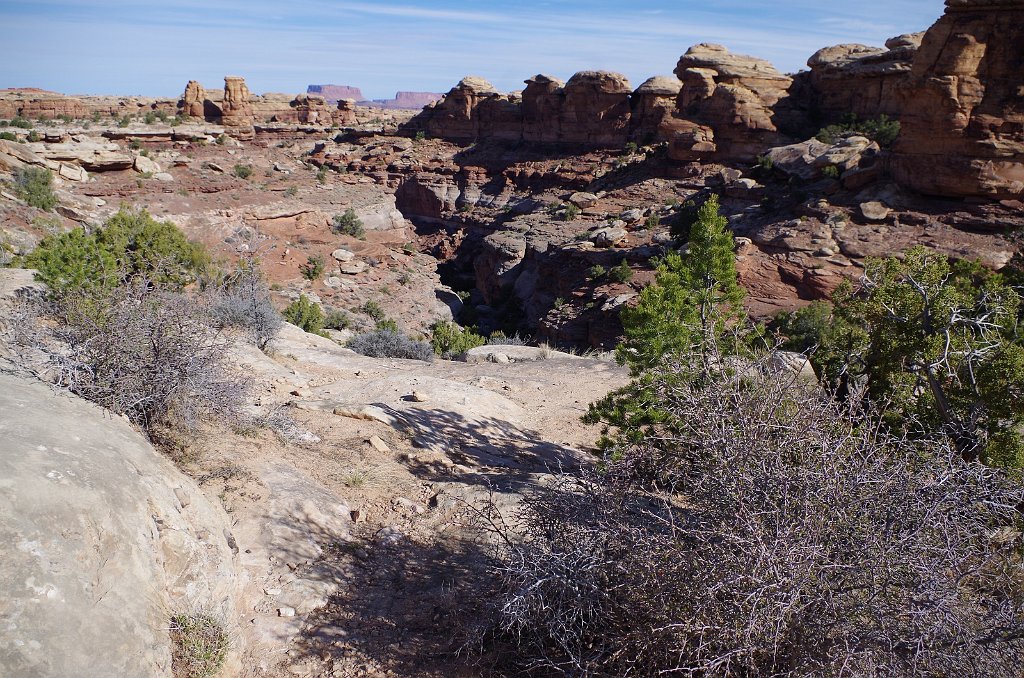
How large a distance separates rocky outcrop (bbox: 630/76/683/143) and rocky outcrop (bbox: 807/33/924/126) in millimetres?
8797

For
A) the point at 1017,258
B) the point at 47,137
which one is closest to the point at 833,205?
the point at 1017,258

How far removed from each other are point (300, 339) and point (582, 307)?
562 inches

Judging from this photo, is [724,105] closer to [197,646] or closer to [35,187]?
[35,187]

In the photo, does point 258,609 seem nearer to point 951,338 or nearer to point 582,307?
point 951,338

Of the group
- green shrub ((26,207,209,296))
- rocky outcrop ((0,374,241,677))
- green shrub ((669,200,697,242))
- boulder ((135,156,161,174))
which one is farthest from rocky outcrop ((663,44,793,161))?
rocky outcrop ((0,374,241,677))

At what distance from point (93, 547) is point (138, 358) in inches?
105

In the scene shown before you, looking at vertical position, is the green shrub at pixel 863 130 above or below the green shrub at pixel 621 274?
above

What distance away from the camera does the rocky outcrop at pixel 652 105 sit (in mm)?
43219

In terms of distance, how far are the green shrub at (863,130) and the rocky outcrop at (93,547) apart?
36412 mm

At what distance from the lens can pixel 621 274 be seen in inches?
1024

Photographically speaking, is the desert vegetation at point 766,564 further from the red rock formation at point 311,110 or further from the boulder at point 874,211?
the red rock formation at point 311,110

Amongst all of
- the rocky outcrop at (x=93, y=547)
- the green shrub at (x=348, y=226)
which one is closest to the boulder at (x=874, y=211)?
the rocky outcrop at (x=93, y=547)

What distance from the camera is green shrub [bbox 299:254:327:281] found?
99.9 feet

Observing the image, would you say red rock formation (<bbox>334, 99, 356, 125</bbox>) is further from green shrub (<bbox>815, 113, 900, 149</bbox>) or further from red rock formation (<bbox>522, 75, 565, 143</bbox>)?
green shrub (<bbox>815, 113, 900, 149</bbox>)
